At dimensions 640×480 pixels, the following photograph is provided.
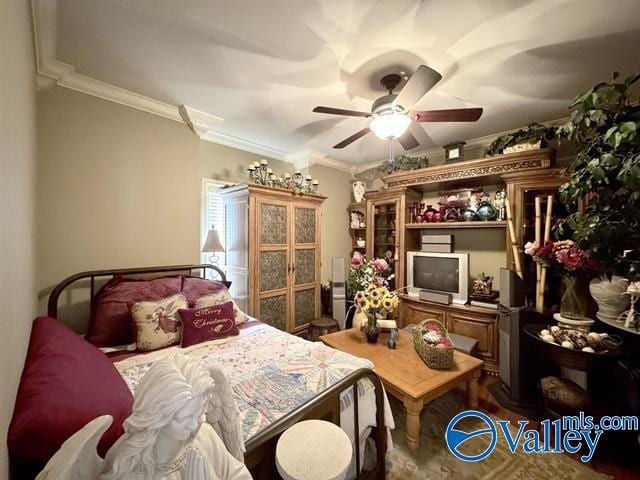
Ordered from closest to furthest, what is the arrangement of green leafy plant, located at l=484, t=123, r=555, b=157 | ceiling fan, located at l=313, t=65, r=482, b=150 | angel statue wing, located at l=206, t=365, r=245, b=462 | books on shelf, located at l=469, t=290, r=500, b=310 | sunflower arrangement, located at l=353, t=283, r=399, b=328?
angel statue wing, located at l=206, t=365, r=245, b=462 → ceiling fan, located at l=313, t=65, r=482, b=150 → sunflower arrangement, located at l=353, t=283, r=399, b=328 → green leafy plant, located at l=484, t=123, r=555, b=157 → books on shelf, located at l=469, t=290, r=500, b=310

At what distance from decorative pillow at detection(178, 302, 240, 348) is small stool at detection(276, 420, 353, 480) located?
1.07 metres

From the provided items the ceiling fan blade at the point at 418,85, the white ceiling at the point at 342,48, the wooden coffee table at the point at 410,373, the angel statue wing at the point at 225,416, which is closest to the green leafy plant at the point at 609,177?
the white ceiling at the point at 342,48

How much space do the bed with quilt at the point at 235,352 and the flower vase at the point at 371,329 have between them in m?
0.61

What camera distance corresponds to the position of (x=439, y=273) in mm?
3152

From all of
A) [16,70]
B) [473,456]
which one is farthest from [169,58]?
[473,456]

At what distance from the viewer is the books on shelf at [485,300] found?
2789 millimetres

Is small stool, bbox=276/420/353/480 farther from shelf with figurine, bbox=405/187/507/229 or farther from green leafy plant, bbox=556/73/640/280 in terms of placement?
shelf with figurine, bbox=405/187/507/229

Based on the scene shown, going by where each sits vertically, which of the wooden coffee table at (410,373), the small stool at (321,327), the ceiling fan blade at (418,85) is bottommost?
the small stool at (321,327)

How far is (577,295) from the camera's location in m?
1.90

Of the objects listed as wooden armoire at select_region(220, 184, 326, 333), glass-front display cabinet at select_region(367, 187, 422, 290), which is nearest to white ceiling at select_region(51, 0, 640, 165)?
wooden armoire at select_region(220, 184, 326, 333)

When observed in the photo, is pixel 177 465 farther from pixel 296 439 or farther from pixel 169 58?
pixel 169 58

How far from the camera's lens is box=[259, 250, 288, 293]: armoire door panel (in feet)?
9.52

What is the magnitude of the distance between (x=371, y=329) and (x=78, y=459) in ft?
6.45

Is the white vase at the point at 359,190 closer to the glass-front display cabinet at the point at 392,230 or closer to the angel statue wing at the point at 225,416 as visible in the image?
the glass-front display cabinet at the point at 392,230
